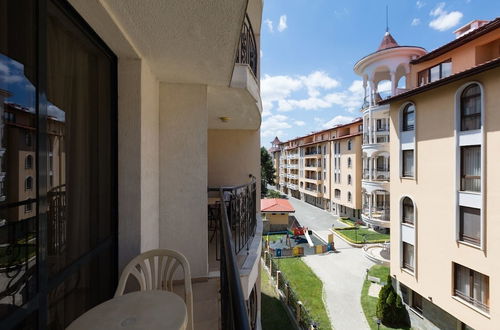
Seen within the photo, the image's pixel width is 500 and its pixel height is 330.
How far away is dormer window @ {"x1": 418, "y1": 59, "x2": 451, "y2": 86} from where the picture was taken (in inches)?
458

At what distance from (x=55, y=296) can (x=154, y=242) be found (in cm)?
162

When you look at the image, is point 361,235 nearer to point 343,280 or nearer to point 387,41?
point 343,280

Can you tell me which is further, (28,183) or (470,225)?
(470,225)

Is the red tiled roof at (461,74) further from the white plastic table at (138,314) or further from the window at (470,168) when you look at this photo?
the white plastic table at (138,314)

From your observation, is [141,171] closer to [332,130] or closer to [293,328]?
[293,328]

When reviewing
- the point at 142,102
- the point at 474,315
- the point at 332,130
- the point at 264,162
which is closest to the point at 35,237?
the point at 142,102

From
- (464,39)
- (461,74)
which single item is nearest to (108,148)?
(461,74)

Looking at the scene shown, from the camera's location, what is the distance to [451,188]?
9.70m

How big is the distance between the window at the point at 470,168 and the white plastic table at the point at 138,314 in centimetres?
1146

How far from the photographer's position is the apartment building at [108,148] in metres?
1.39

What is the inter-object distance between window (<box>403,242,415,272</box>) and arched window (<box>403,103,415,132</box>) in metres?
5.85

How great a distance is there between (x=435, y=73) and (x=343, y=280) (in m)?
12.9

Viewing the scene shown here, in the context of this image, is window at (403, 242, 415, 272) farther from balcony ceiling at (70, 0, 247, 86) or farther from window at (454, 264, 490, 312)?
balcony ceiling at (70, 0, 247, 86)

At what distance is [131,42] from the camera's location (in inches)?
94.5
